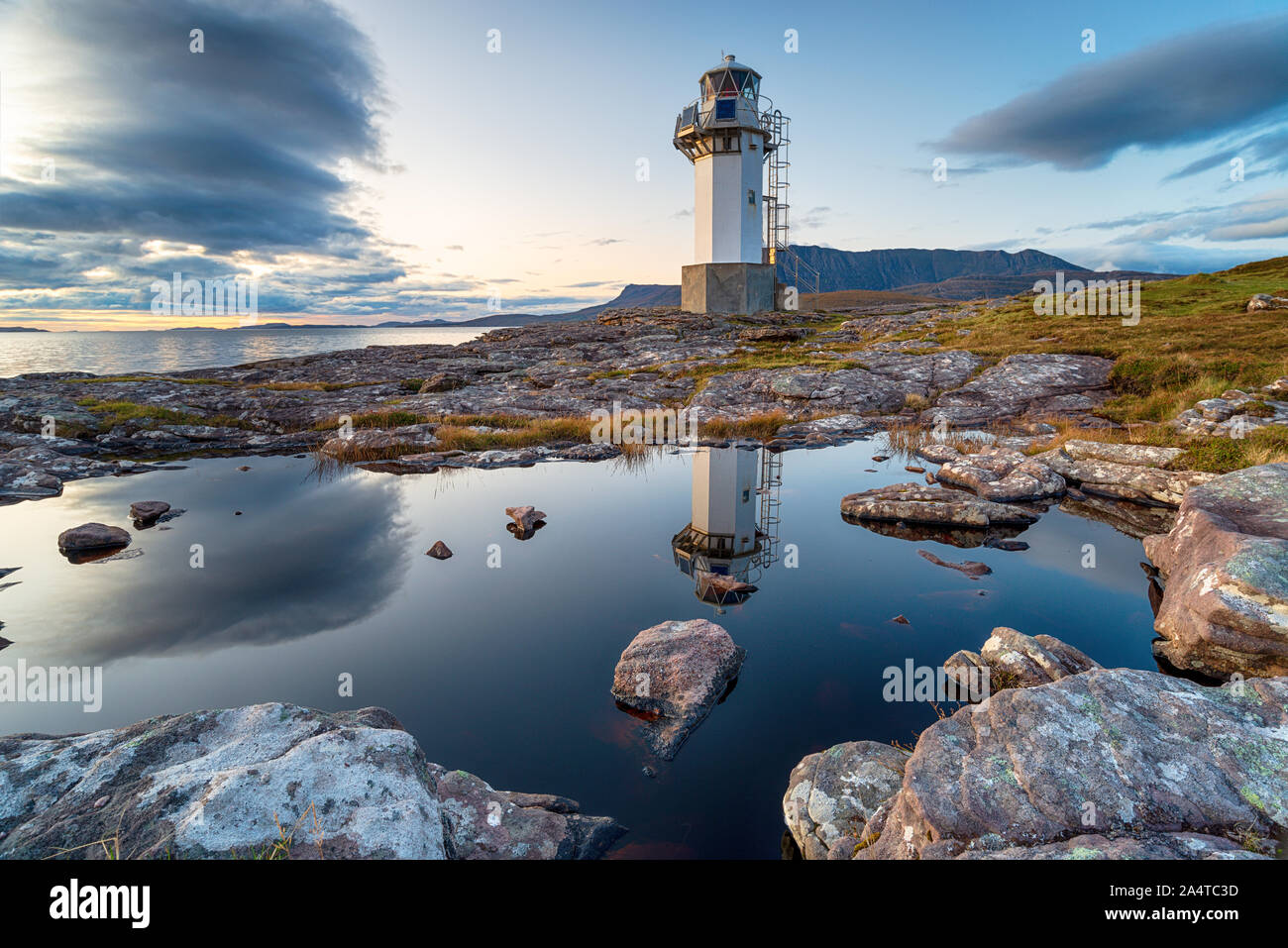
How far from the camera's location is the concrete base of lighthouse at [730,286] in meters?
63.7

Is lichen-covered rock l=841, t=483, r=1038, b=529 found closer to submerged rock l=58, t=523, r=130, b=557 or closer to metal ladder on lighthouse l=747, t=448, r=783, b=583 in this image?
metal ladder on lighthouse l=747, t=448, r=783, b=583

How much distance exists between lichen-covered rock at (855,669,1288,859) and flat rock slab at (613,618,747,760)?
10.8 feet

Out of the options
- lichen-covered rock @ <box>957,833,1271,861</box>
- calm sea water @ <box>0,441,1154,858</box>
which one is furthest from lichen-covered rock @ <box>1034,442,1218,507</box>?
lichen-covered rock @ <box>957,833,1271,861</box>

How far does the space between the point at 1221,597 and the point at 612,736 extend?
9.23 metres

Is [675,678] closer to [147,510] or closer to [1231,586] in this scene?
[1231,586]

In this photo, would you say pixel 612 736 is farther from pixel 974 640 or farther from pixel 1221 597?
pixel 1221 597

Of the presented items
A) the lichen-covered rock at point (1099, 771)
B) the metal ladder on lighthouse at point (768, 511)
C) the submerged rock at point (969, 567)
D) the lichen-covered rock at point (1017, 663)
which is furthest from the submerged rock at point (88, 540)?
the submerged rock at point (969, 567)

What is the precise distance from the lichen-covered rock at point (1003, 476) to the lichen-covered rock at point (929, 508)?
100cm

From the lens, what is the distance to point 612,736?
782 centimetres

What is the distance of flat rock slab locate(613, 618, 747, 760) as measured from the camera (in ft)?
26.0

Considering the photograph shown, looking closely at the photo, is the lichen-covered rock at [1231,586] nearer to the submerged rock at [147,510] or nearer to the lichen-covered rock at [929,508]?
the lichen-covered rock at [929,508]

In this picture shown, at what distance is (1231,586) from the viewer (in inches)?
335

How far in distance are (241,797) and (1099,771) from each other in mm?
6386

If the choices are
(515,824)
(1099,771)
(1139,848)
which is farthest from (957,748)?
(515,824)
